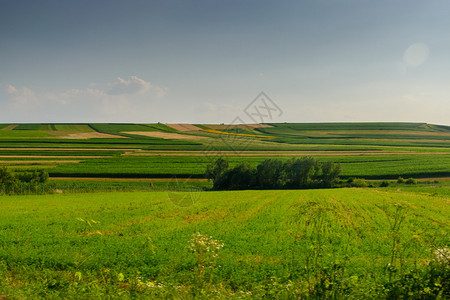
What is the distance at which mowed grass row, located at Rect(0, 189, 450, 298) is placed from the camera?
7.38 m

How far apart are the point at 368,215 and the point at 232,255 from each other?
14.2 metres

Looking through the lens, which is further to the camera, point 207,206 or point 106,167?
point 106,167

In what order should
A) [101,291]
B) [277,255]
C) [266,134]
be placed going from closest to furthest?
[101,291] < [277,255] < [266,134]

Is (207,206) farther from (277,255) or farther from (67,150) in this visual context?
(67,150)

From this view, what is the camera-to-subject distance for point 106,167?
199ft

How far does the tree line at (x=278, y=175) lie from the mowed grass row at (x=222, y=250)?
29.7 metres

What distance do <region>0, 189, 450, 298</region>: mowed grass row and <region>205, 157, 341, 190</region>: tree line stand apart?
29.7 m

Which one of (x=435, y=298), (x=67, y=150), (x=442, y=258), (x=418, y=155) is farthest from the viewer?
(x=67, y=150)

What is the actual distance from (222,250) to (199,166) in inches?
2121

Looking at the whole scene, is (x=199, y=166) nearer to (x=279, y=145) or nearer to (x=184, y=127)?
(x=279, y=145)

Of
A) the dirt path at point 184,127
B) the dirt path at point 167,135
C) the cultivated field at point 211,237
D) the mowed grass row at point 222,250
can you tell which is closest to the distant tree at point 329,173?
the cultivated field at point 211,237

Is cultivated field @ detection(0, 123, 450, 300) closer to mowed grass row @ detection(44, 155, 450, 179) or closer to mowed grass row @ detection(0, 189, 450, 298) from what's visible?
mowed grass row @ detection(0, 189, 450, 298)

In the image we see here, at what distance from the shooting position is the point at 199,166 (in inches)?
2598

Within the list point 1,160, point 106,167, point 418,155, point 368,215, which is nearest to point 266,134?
point 418,155
